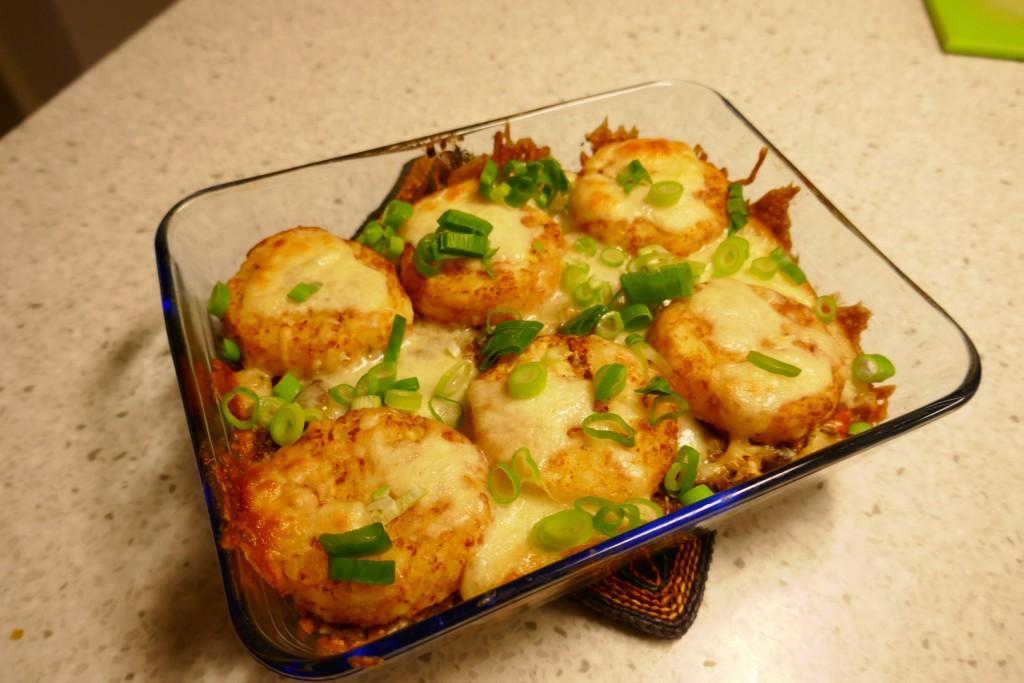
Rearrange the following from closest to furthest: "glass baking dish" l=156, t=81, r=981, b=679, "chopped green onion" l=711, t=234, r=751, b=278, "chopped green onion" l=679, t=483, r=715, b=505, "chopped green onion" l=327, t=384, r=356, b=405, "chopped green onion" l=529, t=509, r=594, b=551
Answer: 1. "glass baking dish" l=156, t=81, r=981, b=679
2. "chopped green onion" l=529, t=509, r=594, b=551
3. "chopped green onion" l=679, t=483, r=715, b=505
4. "chopped green onion" l=327, t=384, r=356, b=405
5. "chopped green onion" l=711, t=234, r=751, b=278

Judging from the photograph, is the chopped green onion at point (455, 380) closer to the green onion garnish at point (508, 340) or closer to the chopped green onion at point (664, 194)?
the green onion garnish at point (508, 340)

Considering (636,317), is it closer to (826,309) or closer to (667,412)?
(667,412)


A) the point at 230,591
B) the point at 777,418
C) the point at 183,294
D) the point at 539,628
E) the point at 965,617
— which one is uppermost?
the point at 183,294

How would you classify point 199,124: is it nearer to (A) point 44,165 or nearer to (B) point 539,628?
(A) point 44,165

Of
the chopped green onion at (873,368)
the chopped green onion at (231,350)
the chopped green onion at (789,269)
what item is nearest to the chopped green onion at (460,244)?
the chopped green onion at (231,350)

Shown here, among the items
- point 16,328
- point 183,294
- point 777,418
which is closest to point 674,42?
point 777,418

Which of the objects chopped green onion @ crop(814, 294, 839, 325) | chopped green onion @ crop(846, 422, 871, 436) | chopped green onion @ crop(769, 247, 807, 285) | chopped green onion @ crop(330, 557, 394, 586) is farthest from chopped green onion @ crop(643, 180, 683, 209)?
chopped green onion @ crop(330, 557, 394, 586)

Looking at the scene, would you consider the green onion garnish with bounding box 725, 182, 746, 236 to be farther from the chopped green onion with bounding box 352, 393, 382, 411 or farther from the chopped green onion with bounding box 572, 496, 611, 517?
the chopped green onion with bounding box 352, 393, 382, 411
